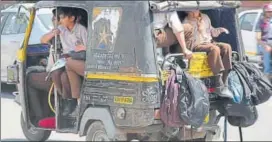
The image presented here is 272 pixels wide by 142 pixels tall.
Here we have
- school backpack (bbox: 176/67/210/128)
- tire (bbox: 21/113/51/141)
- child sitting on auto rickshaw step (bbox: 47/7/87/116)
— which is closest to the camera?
school backpack (bbox: 176/67/210/128)

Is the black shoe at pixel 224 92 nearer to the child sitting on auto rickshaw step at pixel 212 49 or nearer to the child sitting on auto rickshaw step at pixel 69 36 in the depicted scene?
the child sitting on auto rickshaw step at pixel 212 49

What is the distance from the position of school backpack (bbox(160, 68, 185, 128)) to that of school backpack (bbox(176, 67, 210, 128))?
0.13 ft

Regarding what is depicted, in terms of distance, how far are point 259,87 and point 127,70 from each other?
1309 mm

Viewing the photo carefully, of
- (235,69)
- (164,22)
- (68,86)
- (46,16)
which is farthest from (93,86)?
(46,16)

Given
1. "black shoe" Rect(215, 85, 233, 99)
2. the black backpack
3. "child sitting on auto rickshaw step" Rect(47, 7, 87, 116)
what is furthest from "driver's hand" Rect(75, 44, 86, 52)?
the black backpack

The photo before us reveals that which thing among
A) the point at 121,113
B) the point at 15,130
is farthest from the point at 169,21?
the point at 15,130

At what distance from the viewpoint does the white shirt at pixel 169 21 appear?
19.8 feet

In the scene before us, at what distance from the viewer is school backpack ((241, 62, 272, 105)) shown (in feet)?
20.1

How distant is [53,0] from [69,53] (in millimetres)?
730

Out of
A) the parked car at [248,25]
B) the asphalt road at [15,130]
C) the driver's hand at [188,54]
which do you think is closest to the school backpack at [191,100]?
the driver's hand at [188,54]

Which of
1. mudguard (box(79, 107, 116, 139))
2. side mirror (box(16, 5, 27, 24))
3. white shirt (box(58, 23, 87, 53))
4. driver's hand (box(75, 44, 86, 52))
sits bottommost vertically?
mudguard (box(79, 107, 116, 139))

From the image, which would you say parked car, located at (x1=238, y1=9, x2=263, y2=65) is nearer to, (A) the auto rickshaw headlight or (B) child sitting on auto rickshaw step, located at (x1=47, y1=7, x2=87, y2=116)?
(B) child sitting on auto rickshaw step, located at (x1=47, y1=7, x2=87, y2=116)

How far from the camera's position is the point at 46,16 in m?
8.39

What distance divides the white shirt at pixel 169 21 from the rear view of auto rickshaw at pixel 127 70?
8cm
